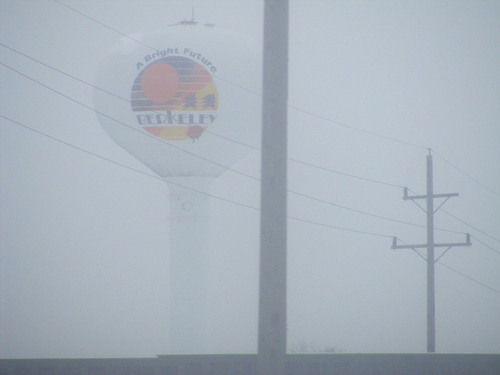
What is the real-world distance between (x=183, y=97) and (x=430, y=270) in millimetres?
9422

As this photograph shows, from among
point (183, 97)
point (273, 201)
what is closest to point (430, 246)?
point (183, 97)

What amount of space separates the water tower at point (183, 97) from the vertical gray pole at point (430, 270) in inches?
240

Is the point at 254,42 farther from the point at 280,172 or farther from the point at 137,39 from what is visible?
the point at 280,172

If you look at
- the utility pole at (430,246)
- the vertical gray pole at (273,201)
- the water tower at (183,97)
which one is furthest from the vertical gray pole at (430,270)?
the vertical gray pole at (273,201)

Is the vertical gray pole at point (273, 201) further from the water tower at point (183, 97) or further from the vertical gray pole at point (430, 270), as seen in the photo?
the vertical gray pole at point (430, 270)

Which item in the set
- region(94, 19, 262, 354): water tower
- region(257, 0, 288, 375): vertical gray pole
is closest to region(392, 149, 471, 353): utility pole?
region(94, 19, 262, 354): water tower

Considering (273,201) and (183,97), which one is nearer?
(273,201)

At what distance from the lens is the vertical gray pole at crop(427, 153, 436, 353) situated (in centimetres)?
2970

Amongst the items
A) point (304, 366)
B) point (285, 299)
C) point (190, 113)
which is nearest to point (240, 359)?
point (304, 366)

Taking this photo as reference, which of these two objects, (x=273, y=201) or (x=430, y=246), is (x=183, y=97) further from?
(x=273, y=201)

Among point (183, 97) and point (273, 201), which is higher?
point (183, 97)

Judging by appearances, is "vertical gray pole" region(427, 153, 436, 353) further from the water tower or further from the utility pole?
the water tower

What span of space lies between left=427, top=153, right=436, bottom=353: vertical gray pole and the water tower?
610 cm

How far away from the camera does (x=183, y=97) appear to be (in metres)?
29.1
